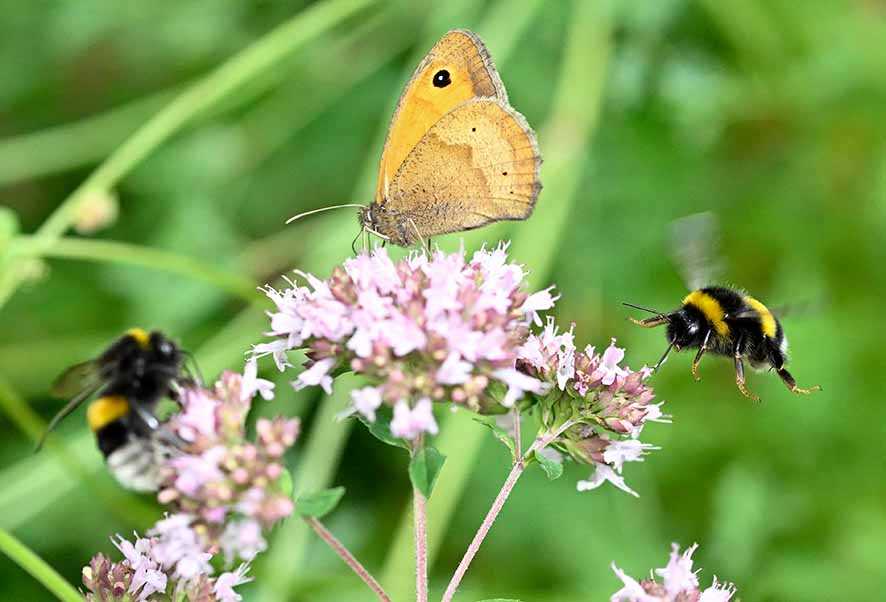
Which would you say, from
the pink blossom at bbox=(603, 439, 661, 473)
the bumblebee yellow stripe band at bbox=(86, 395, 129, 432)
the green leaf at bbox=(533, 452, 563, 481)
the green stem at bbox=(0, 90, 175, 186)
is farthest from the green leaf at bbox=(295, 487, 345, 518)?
the green stem at bbox=(0, 90, 175, 186)

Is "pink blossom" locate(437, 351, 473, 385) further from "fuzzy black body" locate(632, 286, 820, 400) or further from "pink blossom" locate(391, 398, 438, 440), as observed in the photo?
"fuzzy black body" locate(632, 286, 820, 400)

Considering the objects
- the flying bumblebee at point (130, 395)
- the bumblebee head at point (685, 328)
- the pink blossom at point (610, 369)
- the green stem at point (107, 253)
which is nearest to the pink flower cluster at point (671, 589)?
the pink blossom at point (610, 369)

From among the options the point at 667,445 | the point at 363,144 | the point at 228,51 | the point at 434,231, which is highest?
the point at 228,51

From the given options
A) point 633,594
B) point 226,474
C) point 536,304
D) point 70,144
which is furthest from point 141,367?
point 70,144

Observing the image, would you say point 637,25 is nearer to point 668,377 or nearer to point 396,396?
point 668,377

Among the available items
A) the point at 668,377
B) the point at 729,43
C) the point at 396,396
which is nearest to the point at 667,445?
the point at 668,377

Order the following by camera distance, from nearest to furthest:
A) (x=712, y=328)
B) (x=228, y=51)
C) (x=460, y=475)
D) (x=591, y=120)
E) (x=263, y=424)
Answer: (x=263, y=424)
(x=712, y=328)
(x=460, y=475)
(x=591, y=120)
(x=228, y=51)

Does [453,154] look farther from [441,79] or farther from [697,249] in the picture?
[697,249]
